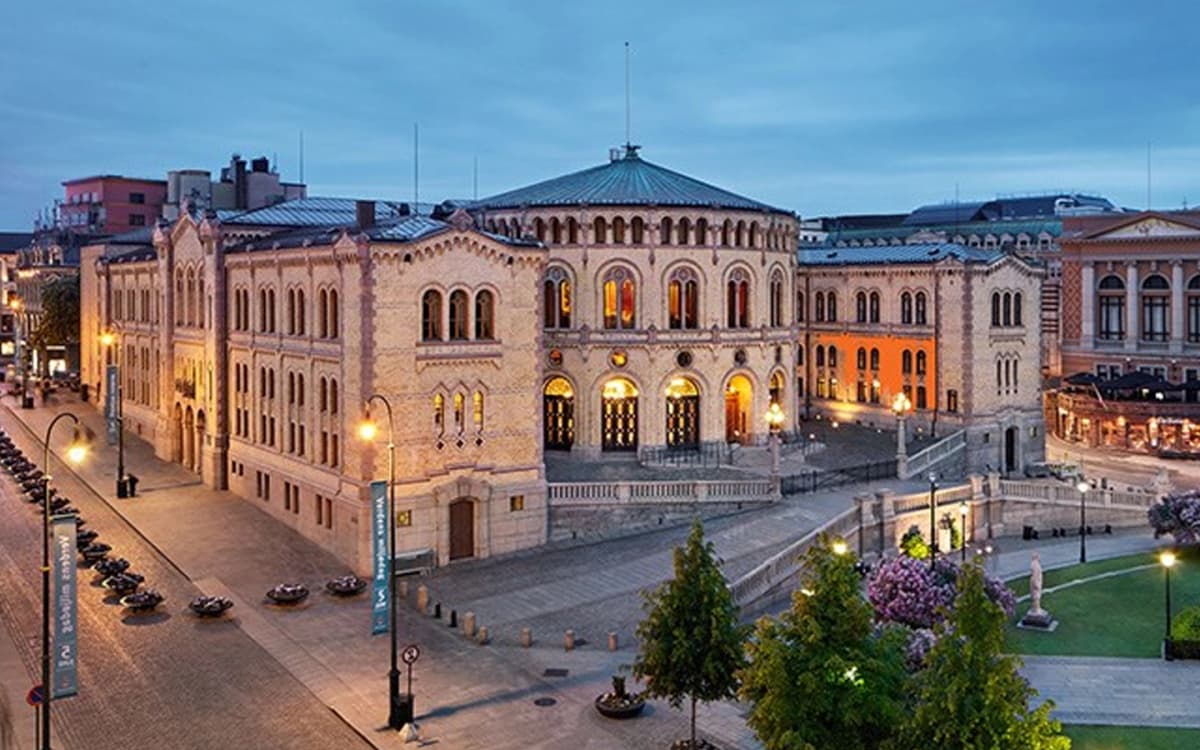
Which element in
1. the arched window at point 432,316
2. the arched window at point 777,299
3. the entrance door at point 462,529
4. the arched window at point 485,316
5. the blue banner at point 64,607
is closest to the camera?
the blue banner at point 64,607

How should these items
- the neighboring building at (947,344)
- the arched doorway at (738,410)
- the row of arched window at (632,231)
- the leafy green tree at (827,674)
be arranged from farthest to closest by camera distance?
the neighboring building at (947,344) < the arched doorway at (738,410) < the row of arched window at (632,231) < the leafy green tree at (827,674)

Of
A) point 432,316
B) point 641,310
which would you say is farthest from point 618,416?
point 432,316

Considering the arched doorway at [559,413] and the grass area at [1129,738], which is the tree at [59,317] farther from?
the grass area at [1129,738]

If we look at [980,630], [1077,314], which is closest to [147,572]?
[980,630]

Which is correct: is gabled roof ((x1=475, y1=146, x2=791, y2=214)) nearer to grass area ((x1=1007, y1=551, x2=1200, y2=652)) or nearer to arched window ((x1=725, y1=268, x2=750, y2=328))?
arched window ((x1=725, y1=268, x2=750, y2=328))

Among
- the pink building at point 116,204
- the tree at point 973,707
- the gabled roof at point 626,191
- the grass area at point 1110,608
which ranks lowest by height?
the grass area at point 1110,608

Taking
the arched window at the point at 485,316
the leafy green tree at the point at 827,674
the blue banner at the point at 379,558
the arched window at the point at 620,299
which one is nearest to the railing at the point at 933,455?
the arched window at the point at 620,299

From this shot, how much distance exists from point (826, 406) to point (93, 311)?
55.9 metres

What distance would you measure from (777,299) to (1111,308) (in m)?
38.4

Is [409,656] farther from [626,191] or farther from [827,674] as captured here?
[626,191]

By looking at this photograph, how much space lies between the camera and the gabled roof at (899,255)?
231ft

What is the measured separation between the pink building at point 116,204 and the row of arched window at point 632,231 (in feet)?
280

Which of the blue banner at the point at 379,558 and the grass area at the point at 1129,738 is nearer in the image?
the grass area at the point at 1129,738

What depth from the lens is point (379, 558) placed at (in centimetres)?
3388
